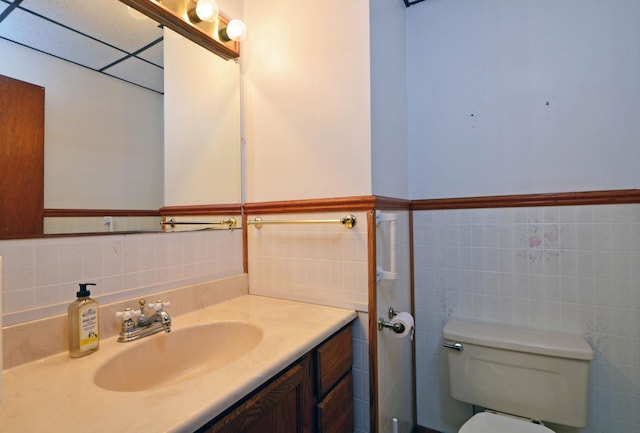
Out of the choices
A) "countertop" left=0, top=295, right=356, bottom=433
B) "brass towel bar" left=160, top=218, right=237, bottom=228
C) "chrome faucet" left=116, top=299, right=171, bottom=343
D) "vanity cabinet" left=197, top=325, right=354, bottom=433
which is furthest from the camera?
"brass towel bar" left=160, top=218, right=237, bottom=228

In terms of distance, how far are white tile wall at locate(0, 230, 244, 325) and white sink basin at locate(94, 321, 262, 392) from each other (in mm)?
195

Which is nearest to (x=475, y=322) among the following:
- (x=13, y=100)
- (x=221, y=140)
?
(x=221, y=140)

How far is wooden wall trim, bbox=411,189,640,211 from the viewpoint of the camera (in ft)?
4.07

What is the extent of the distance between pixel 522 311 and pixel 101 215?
173 cm

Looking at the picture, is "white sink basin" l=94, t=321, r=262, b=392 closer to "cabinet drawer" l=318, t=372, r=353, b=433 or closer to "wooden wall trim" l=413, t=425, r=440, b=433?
"cabinet drawer" l=318, t=372, r=353, b=433

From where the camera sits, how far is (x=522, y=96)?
1.41 m

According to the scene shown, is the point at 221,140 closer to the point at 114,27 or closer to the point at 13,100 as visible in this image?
the point at 114,27

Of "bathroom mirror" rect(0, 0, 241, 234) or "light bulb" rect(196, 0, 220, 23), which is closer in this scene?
"bathroom mirror" rect(0, 0, 241, 234)

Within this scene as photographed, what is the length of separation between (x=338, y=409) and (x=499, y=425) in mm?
653

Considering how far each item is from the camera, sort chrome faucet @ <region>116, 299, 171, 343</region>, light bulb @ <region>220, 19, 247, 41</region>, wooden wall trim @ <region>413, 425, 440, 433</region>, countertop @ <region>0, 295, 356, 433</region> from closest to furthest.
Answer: countertop @ <region>0, 295, 356, 433</region> → chrome faucet @ <region>116, 299, 171, 343</region> → light bulb @ <region>220, 19, 247, 41</region> → wooden wall trim @ <region>413, 425, 440, 433</region>

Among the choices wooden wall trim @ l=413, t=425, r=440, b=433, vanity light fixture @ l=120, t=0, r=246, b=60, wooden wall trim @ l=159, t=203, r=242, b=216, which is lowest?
wooden wall trim @ l=413, t=425, r=440, b=433

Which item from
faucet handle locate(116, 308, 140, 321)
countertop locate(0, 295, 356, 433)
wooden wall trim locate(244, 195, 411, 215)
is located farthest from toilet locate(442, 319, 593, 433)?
faucet handle locate(116, 308, 140, 321)

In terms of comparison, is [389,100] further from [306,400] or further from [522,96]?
[306,400]

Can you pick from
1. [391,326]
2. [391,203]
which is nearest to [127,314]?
[391,326]
